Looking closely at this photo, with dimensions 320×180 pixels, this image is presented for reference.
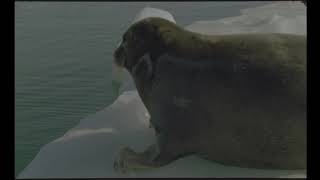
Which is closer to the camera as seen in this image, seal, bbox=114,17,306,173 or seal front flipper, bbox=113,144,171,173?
seal, bbox=114,17,306,173

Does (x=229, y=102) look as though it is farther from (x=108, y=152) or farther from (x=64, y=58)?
(x=64, y=58)

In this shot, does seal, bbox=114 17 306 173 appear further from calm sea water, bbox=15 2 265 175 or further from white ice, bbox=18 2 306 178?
calm sea water, bbox=15 2 265 175

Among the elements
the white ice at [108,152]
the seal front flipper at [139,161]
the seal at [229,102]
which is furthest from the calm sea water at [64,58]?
the seal at [229,102]

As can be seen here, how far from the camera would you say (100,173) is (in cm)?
305

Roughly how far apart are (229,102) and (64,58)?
3172 millimetres

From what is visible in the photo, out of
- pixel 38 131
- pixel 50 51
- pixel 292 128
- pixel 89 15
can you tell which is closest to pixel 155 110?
pixel 292 128

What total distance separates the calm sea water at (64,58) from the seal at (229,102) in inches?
38.2

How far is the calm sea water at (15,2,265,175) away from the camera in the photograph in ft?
13.7

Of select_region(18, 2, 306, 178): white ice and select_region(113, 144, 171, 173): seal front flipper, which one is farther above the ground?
select_region(113, 144, 171, 173): seal front flipper

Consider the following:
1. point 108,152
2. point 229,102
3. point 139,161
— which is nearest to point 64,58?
point 108,152

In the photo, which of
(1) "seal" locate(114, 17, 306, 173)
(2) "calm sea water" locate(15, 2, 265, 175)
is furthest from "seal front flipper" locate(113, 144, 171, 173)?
(2) "calm sea water" locate(15, 2, 265, 175)

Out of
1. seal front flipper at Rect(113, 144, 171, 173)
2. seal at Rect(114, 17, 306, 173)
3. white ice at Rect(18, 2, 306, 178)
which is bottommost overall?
white ice at Rect(18, 2, 306, 178)

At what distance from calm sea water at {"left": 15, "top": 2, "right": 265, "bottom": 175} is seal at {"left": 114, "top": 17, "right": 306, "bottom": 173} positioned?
38.2 inches
